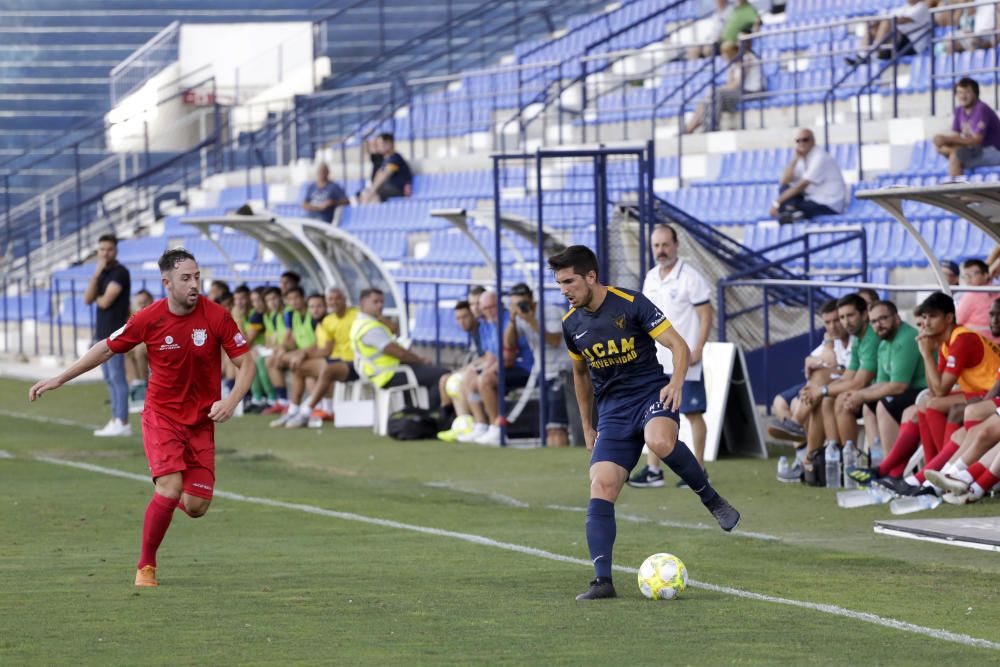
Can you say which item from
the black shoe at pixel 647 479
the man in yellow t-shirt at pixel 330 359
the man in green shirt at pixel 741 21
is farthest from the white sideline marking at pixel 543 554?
the man in green shirt at pixel 741 21

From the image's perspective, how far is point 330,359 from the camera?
18.5 meters

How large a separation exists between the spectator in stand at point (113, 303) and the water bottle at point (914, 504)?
8655 mm

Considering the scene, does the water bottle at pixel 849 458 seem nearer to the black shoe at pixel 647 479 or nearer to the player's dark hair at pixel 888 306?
the player's dark hair at pixel 888 306

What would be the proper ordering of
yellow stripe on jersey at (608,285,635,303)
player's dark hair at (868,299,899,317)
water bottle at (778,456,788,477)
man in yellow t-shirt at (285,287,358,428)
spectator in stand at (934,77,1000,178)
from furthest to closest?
man in yellow t-shirt at (285,287,358,428), spectator in stand at (934,77,1000,178), water bottle at (778,456,788,477), player's dark hair at (868,299,899,317), yellow stripe on jersey at (608,285,635,303)

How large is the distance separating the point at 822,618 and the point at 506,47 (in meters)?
27.2

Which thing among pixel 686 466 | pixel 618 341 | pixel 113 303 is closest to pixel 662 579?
pixel 686 466

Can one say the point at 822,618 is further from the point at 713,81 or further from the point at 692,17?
the point at 692,17

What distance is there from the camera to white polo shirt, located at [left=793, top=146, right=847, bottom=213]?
18.8 m

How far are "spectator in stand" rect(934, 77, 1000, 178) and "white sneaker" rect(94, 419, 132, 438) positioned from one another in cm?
865

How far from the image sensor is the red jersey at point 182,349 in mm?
8633

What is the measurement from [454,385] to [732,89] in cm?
843

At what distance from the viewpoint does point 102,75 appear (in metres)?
37.7

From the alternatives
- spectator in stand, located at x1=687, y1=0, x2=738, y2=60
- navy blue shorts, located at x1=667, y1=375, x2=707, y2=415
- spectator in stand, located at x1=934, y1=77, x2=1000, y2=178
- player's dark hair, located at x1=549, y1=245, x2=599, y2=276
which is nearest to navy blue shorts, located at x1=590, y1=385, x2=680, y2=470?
player's dark hair, located at x1=549, y1=245, x2=599, y2=276

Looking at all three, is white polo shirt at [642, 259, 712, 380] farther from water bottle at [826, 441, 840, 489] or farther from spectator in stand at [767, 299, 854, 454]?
water bottle at [826, 441, 840, 489]
